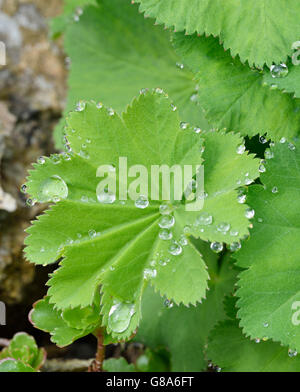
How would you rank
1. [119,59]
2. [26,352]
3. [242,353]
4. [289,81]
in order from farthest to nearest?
[119,59]
[26,352]
[242,353]
[289,81]

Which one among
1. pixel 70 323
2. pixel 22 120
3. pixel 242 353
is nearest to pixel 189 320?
pixel 242 353

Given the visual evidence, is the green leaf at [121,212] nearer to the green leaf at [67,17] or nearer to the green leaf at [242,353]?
the green leaf at [242,353]

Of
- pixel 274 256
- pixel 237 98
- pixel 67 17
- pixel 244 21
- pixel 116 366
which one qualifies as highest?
pixel 67 17

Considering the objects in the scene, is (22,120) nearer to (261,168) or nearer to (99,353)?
(99,353)

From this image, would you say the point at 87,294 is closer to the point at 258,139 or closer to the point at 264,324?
the point at 264,324

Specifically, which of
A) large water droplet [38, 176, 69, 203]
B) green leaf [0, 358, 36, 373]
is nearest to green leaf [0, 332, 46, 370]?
A: green leaf [0, 358, 36, 373]

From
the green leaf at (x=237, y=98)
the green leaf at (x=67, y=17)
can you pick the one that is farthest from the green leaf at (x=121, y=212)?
the green leaf at (x=67, y=17)

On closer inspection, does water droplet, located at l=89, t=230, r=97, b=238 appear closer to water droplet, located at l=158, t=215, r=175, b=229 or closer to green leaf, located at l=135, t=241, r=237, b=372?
water droplet, located at l=158, t=215, r=175, b=229
